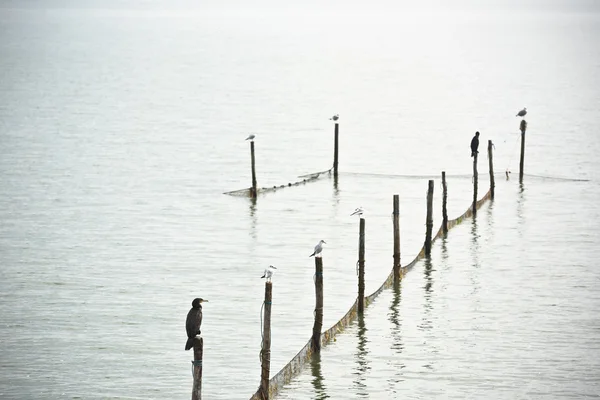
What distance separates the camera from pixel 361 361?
22000mm

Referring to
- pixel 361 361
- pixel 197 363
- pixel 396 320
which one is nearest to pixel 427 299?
→ pixel 396 320

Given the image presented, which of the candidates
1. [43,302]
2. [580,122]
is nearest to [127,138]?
[580,122]

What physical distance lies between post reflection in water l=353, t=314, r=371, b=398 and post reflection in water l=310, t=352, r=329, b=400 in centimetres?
65

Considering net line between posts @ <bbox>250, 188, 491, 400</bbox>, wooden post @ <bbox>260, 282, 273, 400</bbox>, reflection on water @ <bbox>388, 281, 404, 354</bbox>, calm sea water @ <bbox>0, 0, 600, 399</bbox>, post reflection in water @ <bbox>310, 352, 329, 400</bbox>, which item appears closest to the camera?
wooden post @ <bbox>260, 282, 273, 400</bbox>

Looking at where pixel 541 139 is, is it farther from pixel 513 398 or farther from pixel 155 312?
pixel 513 398

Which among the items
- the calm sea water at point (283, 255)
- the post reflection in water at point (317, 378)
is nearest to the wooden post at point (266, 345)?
the calm sea water at point (283, 255)

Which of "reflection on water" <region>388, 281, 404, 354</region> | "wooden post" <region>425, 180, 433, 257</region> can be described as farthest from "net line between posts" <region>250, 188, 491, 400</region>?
"wooden post" <region>425, 180, 433, 257</region>

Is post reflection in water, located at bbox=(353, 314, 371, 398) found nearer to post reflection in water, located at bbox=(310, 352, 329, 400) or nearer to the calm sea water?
the calm sea water

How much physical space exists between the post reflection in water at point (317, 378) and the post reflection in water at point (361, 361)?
0.65 meters

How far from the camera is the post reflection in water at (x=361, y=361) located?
67.5ft

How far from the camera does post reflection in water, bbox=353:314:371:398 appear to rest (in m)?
20.6

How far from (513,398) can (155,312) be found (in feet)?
34.0

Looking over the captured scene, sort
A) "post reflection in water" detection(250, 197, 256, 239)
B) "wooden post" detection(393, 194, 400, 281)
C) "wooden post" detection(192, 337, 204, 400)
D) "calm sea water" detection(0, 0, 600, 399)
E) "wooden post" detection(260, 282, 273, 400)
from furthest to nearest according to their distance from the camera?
1. "post reflection in water" detection(250, 197, 256, 239)
2. "wooden post" detection(393, 194, 400, 281)
3. "calm sea water" detection(0, 0, 600, 399)
4. "wooden post" detection(260, 282, 273, 400)
5. "wooden post" detection(192, 337, 204, 400)

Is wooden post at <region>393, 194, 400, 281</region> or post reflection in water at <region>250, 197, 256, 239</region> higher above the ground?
wooden post at <region>393, 194, 400, 281</region>
